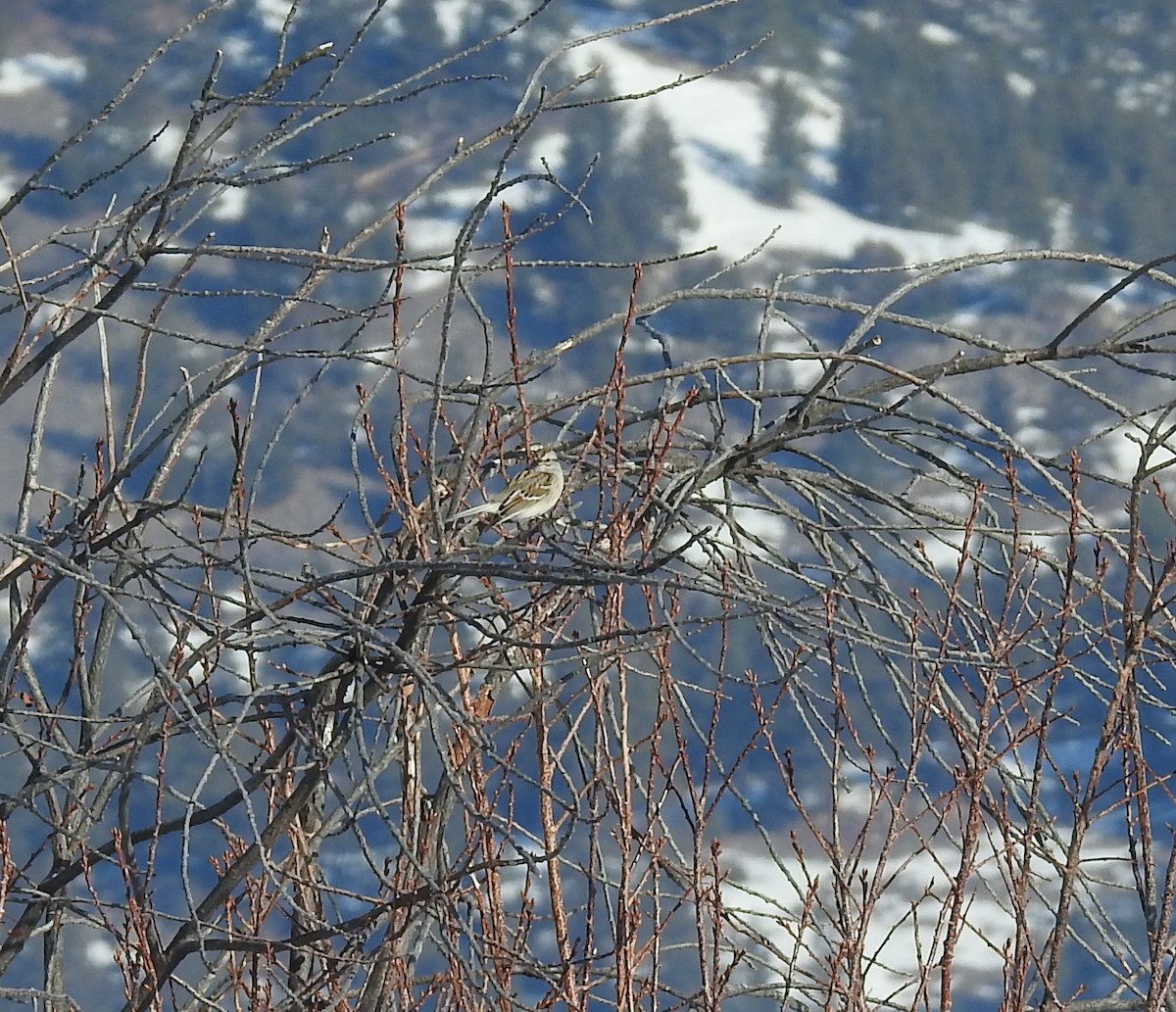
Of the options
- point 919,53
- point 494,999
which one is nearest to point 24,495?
point 494,999

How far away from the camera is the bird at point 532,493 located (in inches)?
191

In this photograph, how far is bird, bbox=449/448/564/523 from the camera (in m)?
4.84

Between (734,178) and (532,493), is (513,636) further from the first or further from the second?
(734,178)

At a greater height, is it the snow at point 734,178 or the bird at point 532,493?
the snow at point 734,178

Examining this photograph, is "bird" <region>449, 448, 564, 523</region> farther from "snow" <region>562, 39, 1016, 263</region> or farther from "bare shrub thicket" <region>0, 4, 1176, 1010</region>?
"snow" <region>562, 39, 1016, 263</region>

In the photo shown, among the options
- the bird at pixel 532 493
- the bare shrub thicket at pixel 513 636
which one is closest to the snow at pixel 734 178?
the bird at pixel 532 493

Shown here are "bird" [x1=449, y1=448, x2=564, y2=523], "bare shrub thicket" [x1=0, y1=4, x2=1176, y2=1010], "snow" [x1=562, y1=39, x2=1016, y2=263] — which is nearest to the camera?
"bare shrub thicket" [x1=0, y1=4, x2=1176, y2=1010]

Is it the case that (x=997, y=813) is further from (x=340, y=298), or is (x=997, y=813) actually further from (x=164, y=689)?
(x=340, y=298)

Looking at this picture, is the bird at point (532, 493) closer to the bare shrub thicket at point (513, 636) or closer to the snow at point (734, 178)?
the bare shrub thicket at point (513, 636)

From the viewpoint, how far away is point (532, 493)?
4996 millimetres

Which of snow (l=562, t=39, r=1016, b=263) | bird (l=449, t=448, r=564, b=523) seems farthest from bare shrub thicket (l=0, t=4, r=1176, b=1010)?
snow (l=562, t=39, r=1016, b=263)

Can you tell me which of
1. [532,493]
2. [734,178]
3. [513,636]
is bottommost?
[513,636]

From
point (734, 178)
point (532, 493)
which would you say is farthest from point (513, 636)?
point (734, 178)

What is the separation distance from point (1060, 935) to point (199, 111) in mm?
2327
